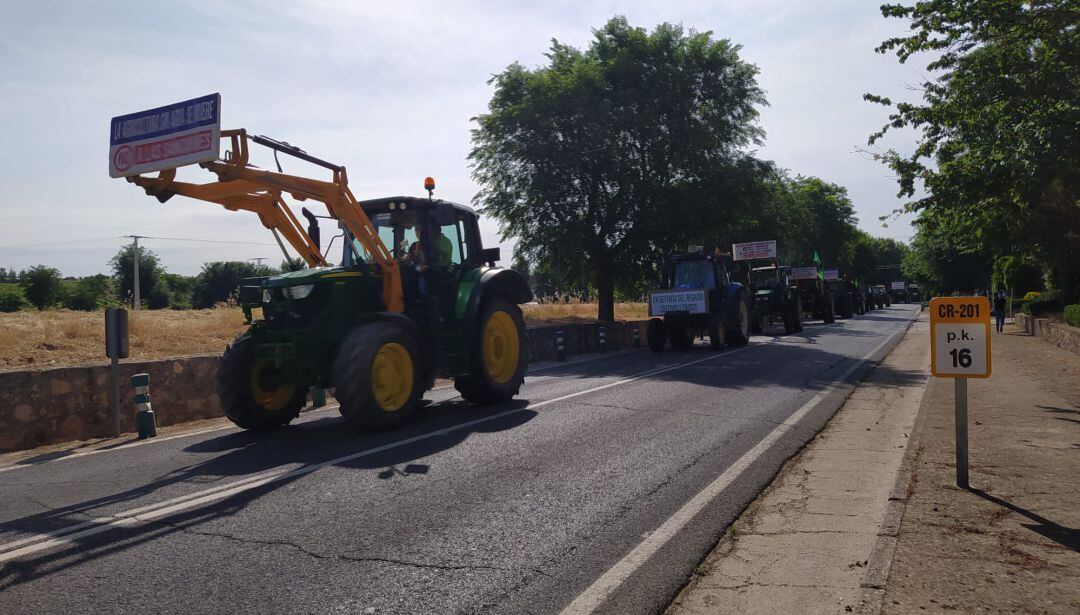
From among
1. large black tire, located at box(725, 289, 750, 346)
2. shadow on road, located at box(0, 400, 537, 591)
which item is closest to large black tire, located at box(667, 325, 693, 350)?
large black tire, located at box(725, 289, 750, 346)

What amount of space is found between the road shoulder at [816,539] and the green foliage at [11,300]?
4048 cm

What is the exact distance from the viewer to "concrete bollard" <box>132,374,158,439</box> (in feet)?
29.4

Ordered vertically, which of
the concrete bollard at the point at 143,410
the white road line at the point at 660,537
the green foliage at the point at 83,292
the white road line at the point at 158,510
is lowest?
the white road line at the point at 660,537

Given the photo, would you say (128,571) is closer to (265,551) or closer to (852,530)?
(265,551)

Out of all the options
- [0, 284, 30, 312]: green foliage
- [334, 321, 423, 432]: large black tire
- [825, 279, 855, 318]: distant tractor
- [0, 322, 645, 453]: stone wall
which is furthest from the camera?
[825, 279, 855, 318]: distant tractor

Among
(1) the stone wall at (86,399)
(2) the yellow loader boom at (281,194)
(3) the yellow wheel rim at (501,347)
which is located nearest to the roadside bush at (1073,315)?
(3) the yellow wheel rim at (501,347)

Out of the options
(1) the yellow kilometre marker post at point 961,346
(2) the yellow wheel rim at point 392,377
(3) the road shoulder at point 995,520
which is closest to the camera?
(3) the road shoulder at point 995,520

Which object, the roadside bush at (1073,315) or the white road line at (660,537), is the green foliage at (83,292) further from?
the roadside bush at (1073,315)

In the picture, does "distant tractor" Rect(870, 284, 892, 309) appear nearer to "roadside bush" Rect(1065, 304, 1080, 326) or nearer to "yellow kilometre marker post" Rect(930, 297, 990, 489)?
"roadside bush" Rect(1065, 304, 1080, 326)

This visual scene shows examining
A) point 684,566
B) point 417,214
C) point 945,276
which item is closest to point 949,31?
point 417,214

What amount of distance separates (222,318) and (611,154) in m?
13.7

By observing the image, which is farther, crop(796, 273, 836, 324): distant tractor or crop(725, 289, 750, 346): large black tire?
crop(796, 273, 836, 324): distant tractor

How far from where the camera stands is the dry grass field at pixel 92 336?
1366 cm

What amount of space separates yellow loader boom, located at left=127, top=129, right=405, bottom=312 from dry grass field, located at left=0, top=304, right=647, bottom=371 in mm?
5699
